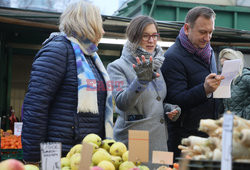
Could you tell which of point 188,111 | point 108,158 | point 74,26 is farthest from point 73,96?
point 188,111

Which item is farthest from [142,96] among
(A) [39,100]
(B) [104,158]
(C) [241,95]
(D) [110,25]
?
(D) [110,25]

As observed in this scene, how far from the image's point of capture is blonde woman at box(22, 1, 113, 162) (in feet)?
7.13

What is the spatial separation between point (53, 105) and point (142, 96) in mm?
649

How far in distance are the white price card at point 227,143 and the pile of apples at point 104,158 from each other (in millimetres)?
716

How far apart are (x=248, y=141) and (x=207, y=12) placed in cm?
185

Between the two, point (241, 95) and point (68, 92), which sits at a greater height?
point (241, 95)

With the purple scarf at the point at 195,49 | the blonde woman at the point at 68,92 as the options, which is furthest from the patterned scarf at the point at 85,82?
the purple scarf at the point at 195,49

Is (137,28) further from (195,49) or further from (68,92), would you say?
(68,92)

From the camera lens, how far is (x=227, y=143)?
997mm

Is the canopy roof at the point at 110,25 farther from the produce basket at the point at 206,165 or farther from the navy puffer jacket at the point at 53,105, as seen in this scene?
the produce basket at the point at 206,165

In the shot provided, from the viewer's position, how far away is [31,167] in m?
1.68

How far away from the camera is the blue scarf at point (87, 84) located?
2.26 meters

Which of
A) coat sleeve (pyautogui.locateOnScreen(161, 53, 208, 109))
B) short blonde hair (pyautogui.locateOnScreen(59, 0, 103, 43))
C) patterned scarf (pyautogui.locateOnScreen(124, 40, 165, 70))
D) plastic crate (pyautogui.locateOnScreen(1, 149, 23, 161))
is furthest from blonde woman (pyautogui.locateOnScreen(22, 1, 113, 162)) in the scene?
plastic crate (pyautogui.locateOnScreen(1, 149, 23, 161))

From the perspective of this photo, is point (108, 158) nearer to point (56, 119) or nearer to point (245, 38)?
point (56, 119)
